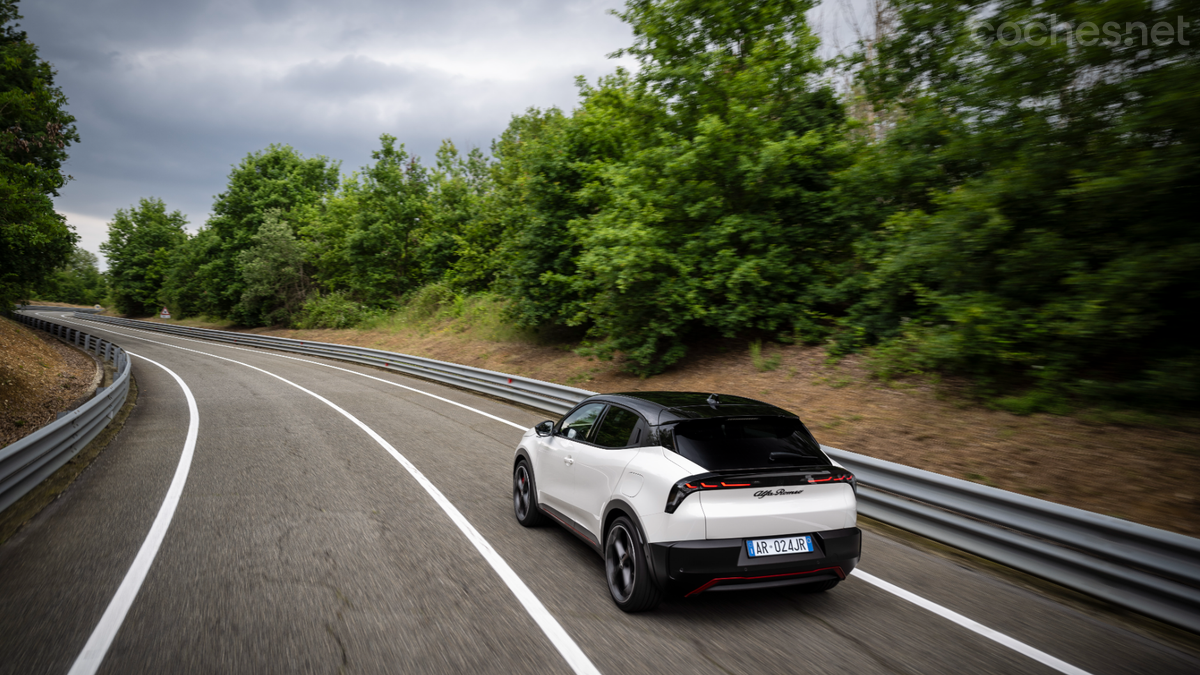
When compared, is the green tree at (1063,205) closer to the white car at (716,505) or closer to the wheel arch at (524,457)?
the white car at (716,505)

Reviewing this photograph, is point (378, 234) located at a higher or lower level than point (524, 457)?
higher

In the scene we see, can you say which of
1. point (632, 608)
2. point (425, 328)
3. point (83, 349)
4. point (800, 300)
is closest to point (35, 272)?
point (83, 349)

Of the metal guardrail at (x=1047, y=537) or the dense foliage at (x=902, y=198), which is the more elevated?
the dense foliage at (x=902, y=198)

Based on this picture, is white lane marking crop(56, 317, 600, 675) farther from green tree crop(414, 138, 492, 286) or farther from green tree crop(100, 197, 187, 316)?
green tree crop(100, 197, 187, 316)

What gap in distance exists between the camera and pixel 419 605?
4.15m

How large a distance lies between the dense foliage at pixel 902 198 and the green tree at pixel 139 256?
203 ft

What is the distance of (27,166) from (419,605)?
24744mm

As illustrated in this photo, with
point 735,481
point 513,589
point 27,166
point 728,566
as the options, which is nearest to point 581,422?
point 513,589

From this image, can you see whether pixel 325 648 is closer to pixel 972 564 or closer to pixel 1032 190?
pixel 972 564

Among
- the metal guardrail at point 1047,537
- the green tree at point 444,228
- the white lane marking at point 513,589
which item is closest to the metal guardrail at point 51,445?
the white lane marking at point 513,589

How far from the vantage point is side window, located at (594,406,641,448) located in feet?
15.4

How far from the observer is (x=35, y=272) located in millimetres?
24969

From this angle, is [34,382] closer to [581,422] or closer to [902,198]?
[581,422]

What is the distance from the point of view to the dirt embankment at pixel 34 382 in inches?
493
